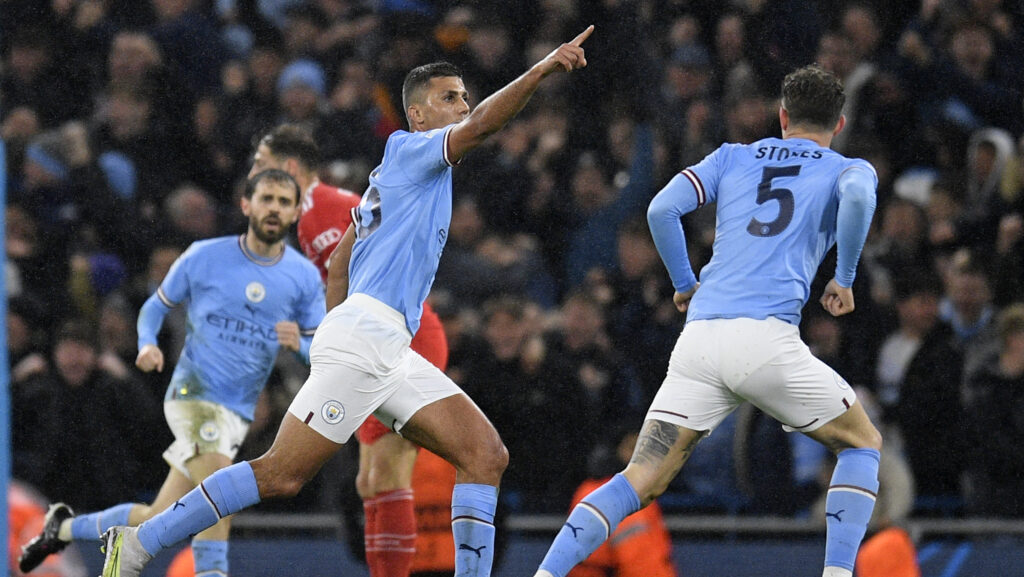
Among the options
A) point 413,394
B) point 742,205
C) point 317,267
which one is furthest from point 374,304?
point 317,267

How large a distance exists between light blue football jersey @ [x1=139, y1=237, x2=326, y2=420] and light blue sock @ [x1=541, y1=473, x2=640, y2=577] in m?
2.17

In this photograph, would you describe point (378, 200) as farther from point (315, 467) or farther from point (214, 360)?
point (214, 360)

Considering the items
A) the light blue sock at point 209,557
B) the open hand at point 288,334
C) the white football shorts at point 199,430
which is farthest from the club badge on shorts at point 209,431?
the open hand at point 288,334

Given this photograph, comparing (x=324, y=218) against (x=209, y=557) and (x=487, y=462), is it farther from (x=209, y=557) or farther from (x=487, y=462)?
(x=487, y=462)

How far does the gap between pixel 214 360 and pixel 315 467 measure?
1.81 meters

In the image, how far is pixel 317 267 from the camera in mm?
7391

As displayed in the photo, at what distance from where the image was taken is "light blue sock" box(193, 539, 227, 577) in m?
6.83

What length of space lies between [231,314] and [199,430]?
583 mm

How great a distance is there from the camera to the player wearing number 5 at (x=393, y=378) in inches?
212

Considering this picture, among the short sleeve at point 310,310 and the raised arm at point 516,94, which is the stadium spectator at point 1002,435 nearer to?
the short sleeve at point 310,310

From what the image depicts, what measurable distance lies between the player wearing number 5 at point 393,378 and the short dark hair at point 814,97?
88cm

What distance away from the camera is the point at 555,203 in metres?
10.5

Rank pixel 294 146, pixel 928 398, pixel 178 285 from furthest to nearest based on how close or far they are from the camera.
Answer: pixel 928 398 < pixel 294 146 < pixel 178 285

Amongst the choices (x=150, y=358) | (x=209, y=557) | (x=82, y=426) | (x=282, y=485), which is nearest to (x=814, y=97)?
(x=282, y=485)
